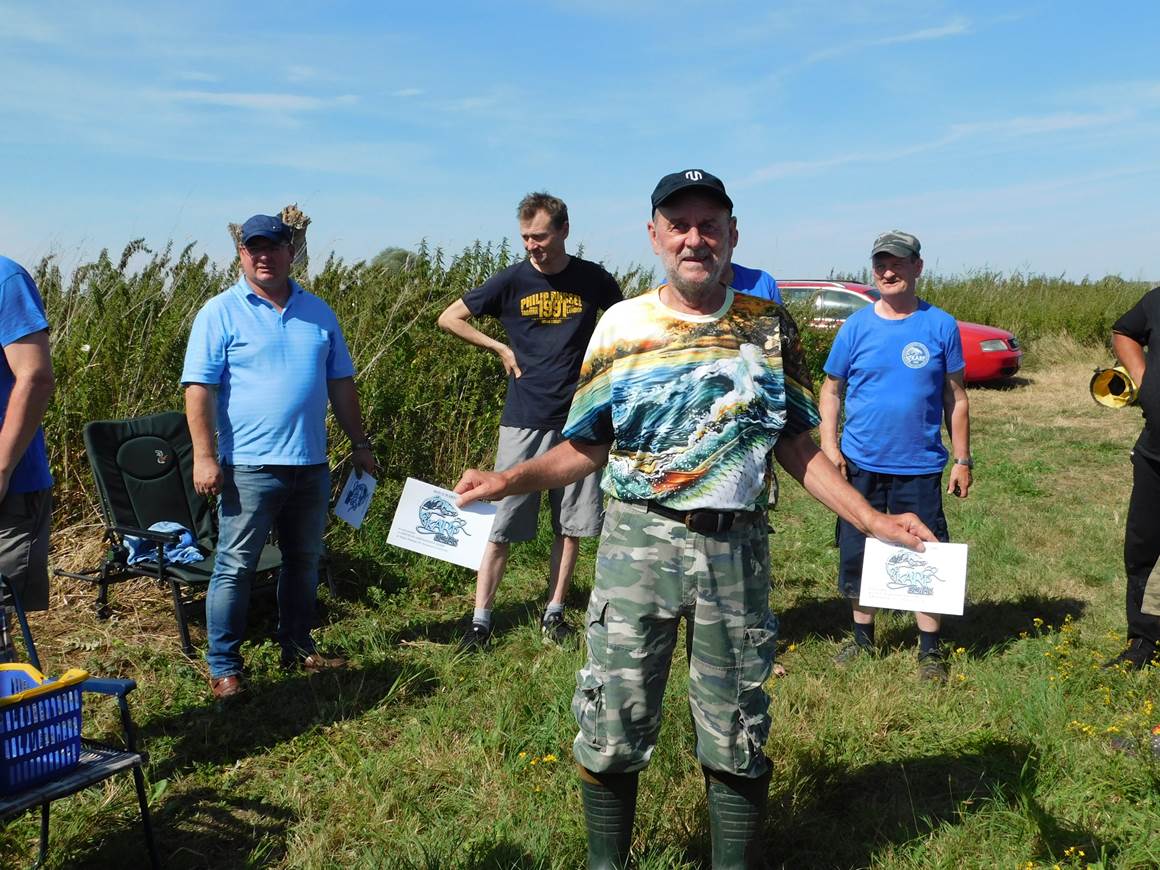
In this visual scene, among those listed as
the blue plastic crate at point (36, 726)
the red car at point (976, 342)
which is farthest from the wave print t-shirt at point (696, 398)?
the red car at point (976, 342)

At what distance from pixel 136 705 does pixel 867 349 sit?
3795 millimetres

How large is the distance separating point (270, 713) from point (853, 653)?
2.81 metres

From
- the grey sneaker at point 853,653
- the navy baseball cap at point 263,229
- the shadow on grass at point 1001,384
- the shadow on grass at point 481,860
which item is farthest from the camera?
the shadow on grass at point 1001,384

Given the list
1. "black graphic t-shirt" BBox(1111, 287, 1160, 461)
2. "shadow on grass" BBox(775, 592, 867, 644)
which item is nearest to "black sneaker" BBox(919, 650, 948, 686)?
"shadow on grass" BBox(775, 592, 867, 644)

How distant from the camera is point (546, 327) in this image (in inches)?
203

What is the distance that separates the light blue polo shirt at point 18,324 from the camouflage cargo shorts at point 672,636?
2086 mm

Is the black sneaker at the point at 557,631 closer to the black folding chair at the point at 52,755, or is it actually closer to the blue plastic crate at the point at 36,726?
the black folding chair at the point at 52,755

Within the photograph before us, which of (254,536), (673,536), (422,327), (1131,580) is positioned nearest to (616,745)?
(673,536)

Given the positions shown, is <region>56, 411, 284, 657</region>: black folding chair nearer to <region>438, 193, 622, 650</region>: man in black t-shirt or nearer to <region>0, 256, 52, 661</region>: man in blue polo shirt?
<region>438, 193, 622, 650</region>: man in black t-shirt

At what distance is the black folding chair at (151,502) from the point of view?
5.07 m

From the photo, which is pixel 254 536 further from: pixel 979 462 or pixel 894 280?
pixel 979 462

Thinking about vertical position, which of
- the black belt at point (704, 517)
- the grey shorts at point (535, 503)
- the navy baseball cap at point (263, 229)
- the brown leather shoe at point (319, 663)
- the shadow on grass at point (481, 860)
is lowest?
the brown leather shoe at point (319, 663)

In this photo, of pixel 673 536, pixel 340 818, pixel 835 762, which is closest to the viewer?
pixel 673 536

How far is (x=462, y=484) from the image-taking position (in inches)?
108
